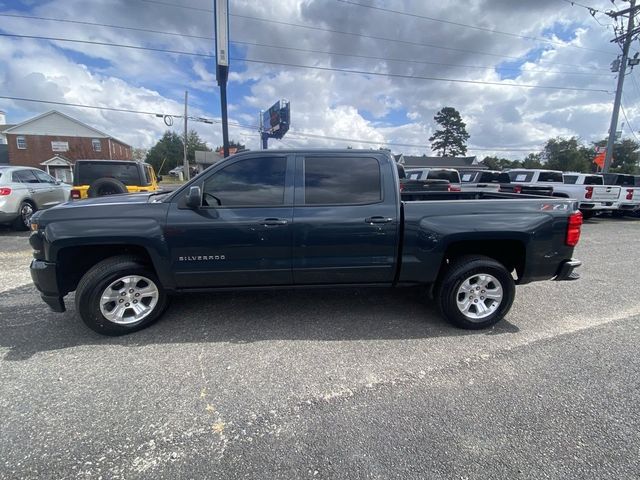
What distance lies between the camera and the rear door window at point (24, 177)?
8.14 meters

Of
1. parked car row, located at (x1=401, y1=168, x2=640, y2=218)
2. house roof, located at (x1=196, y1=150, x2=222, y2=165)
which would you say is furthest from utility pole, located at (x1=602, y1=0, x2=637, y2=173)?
house roof, located at (x1=196, y1=150, x2=222, y2=165)

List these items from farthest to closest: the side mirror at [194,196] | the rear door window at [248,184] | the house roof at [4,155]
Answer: the house roof at [4,155] < the rear door window at [248,184] < the side mirror at [194,196]

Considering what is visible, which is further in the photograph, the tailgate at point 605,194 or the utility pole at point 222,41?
the tailgate at point 605,194

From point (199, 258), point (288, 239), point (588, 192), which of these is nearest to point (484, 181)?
point (588, 192)

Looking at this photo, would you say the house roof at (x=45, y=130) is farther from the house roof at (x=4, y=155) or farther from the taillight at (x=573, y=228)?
the taillight at (x=573, y=228)

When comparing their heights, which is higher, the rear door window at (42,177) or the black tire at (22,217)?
the rear door window at (42,177)

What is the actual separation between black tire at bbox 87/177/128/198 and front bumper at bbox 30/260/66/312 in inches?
181

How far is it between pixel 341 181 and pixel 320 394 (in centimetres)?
202

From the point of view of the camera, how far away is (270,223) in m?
3.17

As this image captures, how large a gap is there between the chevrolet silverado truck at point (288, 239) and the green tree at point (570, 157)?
202 ft

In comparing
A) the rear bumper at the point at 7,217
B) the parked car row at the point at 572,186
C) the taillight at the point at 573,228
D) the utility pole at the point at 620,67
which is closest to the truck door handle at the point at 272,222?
the taillight at the point at 573,228

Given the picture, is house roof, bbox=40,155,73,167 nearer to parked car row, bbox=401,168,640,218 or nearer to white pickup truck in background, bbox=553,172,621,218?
parked car row, bbox=401,168,640,218

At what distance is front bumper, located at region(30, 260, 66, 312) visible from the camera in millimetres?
3059

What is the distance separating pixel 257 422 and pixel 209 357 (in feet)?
3.10
